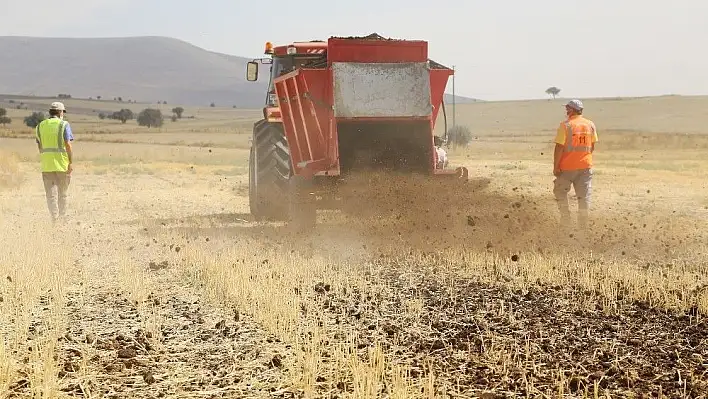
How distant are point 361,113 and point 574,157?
2714 millimetres

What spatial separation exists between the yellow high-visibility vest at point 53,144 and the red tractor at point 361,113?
11.2ft

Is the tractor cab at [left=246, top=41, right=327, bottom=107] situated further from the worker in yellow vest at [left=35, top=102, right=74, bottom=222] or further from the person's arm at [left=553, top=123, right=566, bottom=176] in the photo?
the person's arm at [left=553, top=123, right=566, bottom=176]

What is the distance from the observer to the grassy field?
4422mm

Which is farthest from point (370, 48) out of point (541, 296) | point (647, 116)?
point (647, 116)

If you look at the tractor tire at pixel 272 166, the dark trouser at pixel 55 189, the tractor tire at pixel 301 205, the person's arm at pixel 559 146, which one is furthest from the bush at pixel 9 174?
the person's arm at pixel 559 146

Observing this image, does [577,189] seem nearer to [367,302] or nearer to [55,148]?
[367,302]

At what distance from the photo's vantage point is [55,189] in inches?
453

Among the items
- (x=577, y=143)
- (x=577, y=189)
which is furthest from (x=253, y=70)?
(x=577, y=189)

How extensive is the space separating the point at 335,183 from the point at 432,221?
4.19 feet

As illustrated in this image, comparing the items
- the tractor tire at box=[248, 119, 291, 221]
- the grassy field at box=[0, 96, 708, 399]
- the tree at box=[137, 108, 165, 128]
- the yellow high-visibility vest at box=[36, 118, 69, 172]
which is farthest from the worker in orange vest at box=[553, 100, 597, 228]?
the tree at box=[137, 108, 165, 128]

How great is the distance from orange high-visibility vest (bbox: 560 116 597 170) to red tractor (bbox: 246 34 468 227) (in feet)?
4.29

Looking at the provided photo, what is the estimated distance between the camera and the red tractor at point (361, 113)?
9703 mm

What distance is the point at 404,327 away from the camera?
5.60m

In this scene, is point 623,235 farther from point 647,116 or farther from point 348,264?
point 647,116
